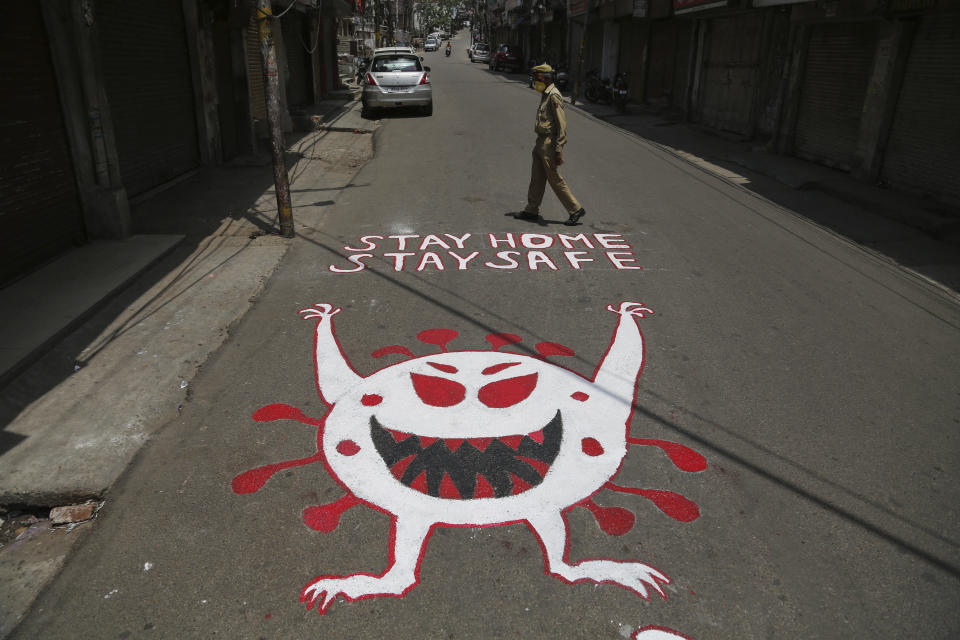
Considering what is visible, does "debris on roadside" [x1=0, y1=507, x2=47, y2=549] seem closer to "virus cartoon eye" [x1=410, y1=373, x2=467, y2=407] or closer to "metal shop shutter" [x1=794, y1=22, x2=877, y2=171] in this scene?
"virus cartoon eye" [x1=410, y1=373, x2=467, y2=407]

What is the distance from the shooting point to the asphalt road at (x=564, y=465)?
2.66m

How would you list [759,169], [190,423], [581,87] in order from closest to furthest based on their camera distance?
[190,423], [759,169], [581,87]

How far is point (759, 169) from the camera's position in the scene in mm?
12773

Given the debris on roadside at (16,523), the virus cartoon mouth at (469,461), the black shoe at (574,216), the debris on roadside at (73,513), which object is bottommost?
the debris on roadside at (16,523)

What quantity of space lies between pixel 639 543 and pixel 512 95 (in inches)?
1013

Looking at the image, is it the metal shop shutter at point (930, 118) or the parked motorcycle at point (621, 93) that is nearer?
the metal shop shutter at point (930, 118)

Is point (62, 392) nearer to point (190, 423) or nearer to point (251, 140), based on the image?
point (190, 423)

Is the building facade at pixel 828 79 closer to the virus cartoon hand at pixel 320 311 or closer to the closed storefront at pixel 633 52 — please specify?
the closed storefront at pixel 633 52

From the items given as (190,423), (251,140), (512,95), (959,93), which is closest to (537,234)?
(190,423)

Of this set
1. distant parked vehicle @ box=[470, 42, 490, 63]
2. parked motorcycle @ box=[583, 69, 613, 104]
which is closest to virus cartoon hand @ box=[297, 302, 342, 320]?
parked motorcycle @ box=[583, 69, 613, 104]

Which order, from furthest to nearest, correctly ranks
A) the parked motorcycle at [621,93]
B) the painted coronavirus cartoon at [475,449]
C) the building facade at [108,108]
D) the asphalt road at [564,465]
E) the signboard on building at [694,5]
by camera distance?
the parked motorcycle at [621,93] → the signboard on building at [694,5] → the building facade at [108,108] → the painted coronavirus cartoon at [475,449] → the asphalt road at [564,465]

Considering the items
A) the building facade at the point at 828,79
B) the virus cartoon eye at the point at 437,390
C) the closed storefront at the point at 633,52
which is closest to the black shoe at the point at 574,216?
the virus cartoon eye at the point at 437,390

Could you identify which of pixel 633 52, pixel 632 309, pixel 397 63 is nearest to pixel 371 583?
pixel 632 309

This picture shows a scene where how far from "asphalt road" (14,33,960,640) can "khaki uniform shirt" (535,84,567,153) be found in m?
1.69
